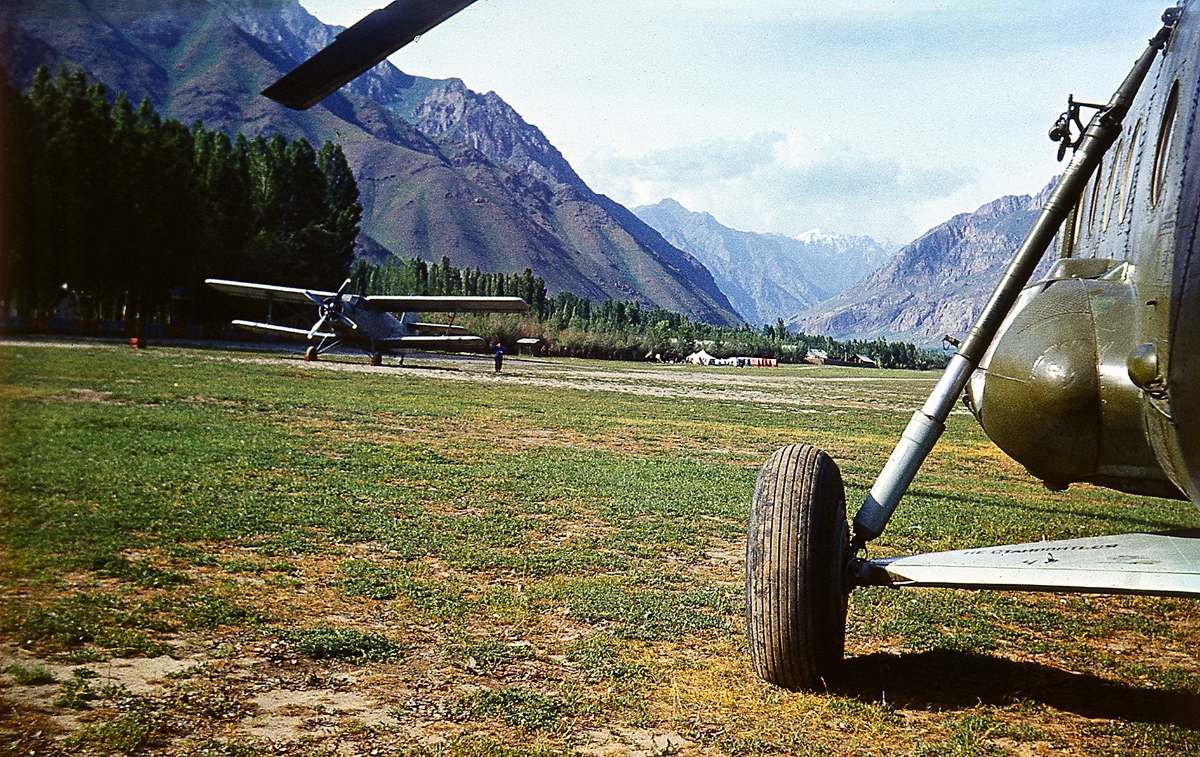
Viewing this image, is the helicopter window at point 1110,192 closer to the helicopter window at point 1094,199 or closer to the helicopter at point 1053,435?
the helicopter at point 1053,435

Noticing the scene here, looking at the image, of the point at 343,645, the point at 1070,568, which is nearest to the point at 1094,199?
the point at 1070,568

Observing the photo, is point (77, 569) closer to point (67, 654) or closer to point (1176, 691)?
point (67, 654)

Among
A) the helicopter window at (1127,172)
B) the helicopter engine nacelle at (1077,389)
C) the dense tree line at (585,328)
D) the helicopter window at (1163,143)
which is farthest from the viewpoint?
the dense tree line at (585,328)

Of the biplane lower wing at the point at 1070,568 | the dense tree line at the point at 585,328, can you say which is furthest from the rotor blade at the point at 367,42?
the dense tree line at the point at 585,328

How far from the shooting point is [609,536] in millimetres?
7844

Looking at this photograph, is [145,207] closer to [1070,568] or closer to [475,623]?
[475,623]

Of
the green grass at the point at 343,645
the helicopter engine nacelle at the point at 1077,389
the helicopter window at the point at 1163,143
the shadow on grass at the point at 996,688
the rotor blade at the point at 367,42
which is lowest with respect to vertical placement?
the shadow on grass at the point at 996,688

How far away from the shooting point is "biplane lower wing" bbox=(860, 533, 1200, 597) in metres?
3.21

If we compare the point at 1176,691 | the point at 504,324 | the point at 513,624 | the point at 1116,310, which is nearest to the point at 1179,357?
the point at 1116,310

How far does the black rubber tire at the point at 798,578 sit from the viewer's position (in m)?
3.92

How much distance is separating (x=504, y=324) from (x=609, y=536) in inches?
3585

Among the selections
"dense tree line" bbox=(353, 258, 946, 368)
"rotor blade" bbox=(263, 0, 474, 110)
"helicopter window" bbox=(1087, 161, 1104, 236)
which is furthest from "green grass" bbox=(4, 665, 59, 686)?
"dense tree line" bbox=(353, 258, 946, 368)

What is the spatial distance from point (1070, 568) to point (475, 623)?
322 centimetres

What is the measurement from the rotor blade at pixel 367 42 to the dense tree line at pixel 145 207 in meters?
0.37
